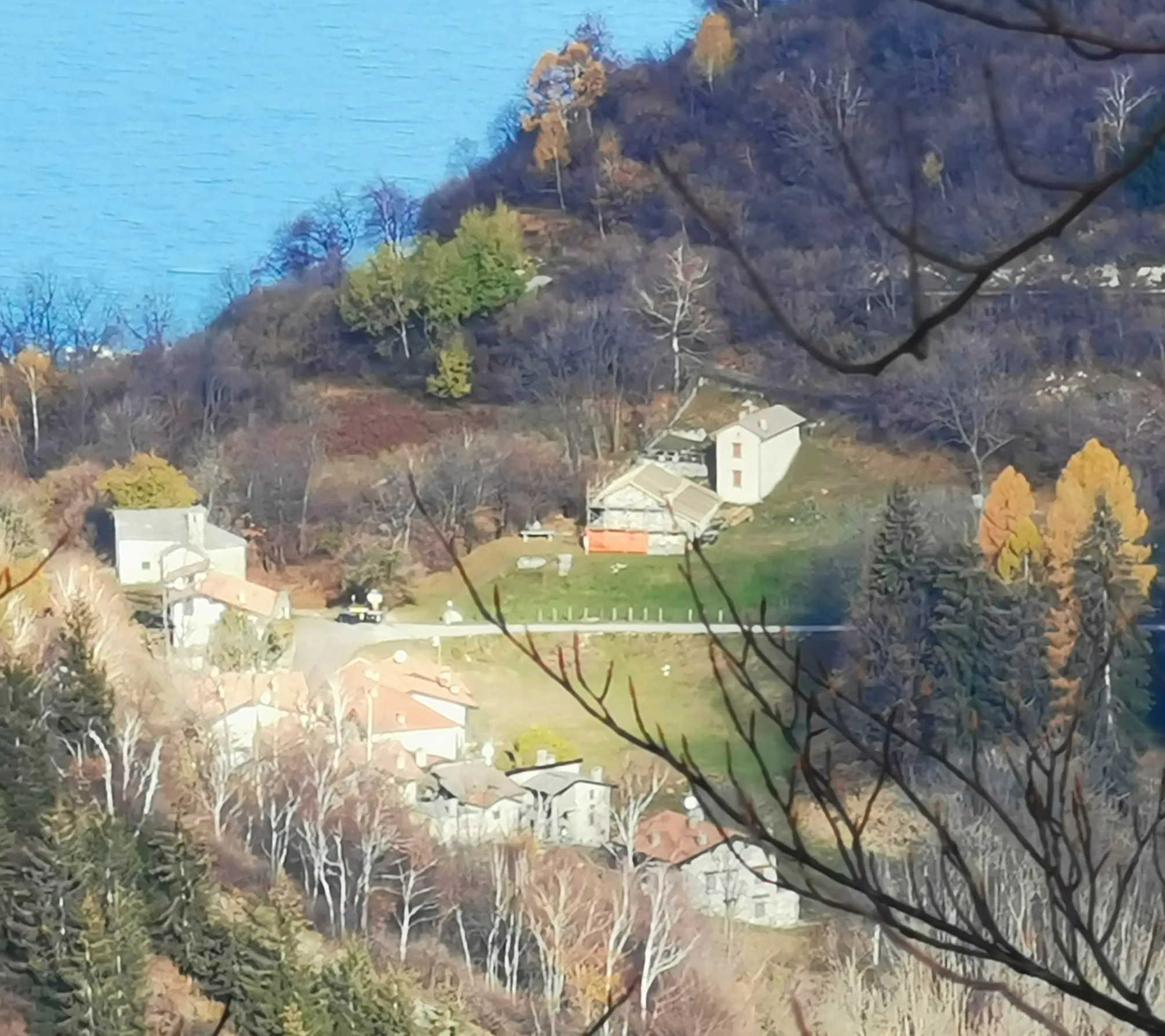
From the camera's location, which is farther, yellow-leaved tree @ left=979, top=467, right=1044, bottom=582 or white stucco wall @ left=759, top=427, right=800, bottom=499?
white stucco wall @ left=759, top=427, right=800, bottom=499

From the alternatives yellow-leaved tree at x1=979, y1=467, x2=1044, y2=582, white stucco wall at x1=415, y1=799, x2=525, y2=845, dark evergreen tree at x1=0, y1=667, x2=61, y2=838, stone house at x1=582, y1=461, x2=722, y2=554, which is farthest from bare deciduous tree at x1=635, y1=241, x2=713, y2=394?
dark evergreen tree at x1=0, y1=667, x2=61, y2=838

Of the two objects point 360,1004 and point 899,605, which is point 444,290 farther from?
point 360,1004

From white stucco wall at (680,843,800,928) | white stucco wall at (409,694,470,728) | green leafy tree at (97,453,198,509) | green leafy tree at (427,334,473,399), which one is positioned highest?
green leafy tree at (427,334,473,399)

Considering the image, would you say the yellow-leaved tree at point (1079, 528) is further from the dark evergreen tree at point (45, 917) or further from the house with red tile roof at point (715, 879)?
the dark evergreen tree at point (45, 917)

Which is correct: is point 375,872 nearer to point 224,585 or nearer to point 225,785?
point 225,785

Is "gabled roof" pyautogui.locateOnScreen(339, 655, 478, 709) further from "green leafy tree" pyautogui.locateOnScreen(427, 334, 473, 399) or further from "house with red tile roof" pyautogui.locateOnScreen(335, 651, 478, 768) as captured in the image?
"green leafy tree" pyautogui.locateOnScreen(427, 334, 473, 399)

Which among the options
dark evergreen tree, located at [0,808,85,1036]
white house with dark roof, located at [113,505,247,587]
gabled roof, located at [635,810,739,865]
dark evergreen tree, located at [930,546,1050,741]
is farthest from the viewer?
white house with dark roof, located at [113,505,247,587]

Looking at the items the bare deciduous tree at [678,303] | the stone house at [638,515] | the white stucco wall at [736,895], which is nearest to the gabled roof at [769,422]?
the stone house at [638,515]
